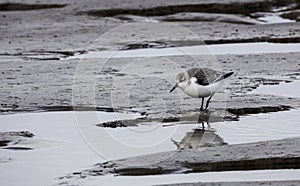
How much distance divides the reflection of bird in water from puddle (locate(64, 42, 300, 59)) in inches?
212

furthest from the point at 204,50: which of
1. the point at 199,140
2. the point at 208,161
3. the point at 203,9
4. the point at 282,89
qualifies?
the point at 208,161

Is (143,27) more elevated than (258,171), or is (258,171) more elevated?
(143,27)

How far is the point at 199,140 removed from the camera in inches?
361

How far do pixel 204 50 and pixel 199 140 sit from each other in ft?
20.3

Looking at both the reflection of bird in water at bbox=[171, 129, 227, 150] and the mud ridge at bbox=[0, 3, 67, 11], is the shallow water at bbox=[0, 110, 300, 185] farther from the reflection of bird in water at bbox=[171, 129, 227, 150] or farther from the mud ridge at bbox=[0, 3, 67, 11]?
the mud ridge at bbox=[0, 3, 67, 11]

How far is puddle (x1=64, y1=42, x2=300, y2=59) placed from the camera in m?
14.9

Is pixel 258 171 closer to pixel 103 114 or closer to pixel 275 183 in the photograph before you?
pixel 275 183

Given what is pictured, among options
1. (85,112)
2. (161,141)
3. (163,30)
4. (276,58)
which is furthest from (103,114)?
(163,30)

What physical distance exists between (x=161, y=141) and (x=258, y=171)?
1.63 m

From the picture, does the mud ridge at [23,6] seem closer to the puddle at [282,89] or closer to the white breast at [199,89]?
the puddle at [282,89]

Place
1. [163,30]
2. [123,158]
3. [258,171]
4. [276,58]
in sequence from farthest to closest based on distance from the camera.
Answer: [163,30]
[276,58]
[123,158]
[258,171]

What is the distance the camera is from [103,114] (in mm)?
10469

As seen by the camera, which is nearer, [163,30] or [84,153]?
[84,153]

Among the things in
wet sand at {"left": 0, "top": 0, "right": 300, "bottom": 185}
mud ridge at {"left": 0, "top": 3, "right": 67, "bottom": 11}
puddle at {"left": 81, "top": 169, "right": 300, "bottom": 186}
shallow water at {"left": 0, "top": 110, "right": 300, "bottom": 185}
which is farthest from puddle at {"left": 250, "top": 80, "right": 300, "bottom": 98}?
mud ridge at {"left": 0, "top": 3, "right": 67, "bottom": 11}
